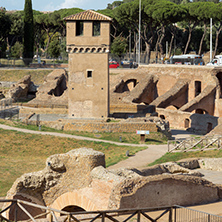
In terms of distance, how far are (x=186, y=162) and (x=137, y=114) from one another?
51.0 feet

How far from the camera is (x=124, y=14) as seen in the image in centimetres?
5678

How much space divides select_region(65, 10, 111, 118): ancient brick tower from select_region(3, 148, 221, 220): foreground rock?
669 inches

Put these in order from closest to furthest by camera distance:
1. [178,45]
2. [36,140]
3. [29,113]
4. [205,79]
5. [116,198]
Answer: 1. [116,198]
2. [36,140]
3. [29,113]
4. [205,79]
5. [178,45]

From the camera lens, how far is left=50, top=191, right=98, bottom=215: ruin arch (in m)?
10.9

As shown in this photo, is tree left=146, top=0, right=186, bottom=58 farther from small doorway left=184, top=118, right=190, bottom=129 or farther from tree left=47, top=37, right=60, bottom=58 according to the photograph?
small doorway left=184, top=118, right=190, bottom=129

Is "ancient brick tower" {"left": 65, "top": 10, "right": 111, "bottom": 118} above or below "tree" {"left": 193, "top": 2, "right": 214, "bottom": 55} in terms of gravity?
below

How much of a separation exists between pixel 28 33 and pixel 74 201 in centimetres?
4510

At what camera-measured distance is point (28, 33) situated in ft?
177

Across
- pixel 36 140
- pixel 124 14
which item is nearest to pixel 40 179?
pixel 36 140

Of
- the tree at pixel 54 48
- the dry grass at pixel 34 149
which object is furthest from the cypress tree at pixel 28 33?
the dry grass at pixel 34 149

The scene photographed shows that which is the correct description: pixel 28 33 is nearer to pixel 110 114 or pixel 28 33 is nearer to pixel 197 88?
pixel 197 88

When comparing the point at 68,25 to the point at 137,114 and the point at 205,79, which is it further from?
the point at 205,79

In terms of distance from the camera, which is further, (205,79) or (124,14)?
(124,14)

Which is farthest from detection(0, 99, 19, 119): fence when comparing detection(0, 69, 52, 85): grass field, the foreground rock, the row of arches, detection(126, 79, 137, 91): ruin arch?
the foreground rock
